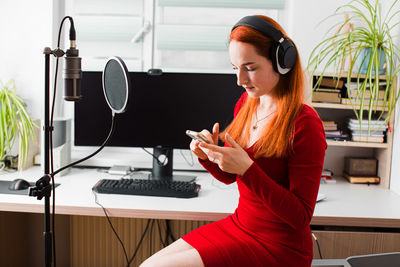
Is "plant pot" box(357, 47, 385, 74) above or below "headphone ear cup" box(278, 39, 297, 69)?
above

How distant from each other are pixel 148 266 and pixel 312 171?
560 mm

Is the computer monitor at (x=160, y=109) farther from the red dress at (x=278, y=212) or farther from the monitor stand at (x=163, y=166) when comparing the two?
the red dress at (x=278, y=212)

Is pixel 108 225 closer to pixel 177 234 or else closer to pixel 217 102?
pixel 177 234

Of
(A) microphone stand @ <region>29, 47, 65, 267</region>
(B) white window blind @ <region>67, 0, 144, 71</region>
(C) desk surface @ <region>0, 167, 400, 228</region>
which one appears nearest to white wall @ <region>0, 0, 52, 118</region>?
(B) white window blind @ <region>67, 0, 144, 71</region>

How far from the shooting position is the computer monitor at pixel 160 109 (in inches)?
76.5

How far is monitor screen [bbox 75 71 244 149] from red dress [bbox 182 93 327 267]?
70 centimetres

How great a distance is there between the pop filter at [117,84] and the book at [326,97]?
4.22 ft

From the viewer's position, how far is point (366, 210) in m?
1.65

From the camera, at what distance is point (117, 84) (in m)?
1.05

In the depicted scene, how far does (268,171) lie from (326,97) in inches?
39.0

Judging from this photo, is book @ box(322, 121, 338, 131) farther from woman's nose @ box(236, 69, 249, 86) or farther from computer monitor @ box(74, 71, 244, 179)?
woman's nose @ box(236, 69, 249, 86)

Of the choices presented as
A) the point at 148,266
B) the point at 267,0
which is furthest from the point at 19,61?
the point at 148,266

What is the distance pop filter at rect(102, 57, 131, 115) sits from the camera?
1020mm

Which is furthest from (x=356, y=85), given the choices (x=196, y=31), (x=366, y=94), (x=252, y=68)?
(x=252, y=68)
